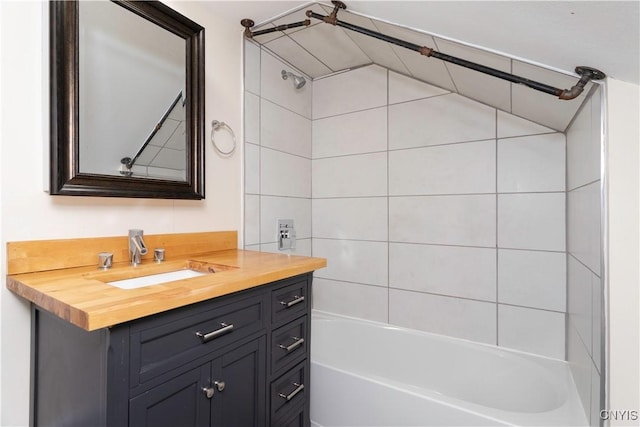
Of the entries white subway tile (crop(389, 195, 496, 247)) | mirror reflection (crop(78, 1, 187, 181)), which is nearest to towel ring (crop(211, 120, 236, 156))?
mirror reflection (crop(78, 1, 187, 181))

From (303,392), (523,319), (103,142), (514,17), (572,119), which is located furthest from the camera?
(523,319)

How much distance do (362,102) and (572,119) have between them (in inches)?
45.4

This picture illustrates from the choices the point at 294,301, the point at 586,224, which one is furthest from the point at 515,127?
the point at 294,301

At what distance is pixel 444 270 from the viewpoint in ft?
6.09

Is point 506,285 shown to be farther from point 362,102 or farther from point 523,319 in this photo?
point 362,102

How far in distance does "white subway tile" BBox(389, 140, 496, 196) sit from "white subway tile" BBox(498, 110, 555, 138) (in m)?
0.08

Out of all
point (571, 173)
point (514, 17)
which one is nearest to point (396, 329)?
point (571, 173)

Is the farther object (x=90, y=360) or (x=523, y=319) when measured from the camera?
(x=523, y=319)

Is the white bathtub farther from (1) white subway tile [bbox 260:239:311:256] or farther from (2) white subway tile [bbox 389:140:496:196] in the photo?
(2) white subway tile [bbox 389:140:496:196]

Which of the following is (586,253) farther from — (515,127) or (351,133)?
(351,133)

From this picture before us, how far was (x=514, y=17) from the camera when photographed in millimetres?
868

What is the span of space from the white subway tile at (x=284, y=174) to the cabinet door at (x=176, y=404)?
3.84ft

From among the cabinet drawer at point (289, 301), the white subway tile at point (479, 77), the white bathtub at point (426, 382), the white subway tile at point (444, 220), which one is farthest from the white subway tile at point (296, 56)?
the white bathtub at point (426, 382)

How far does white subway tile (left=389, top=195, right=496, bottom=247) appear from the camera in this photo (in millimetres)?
1743
